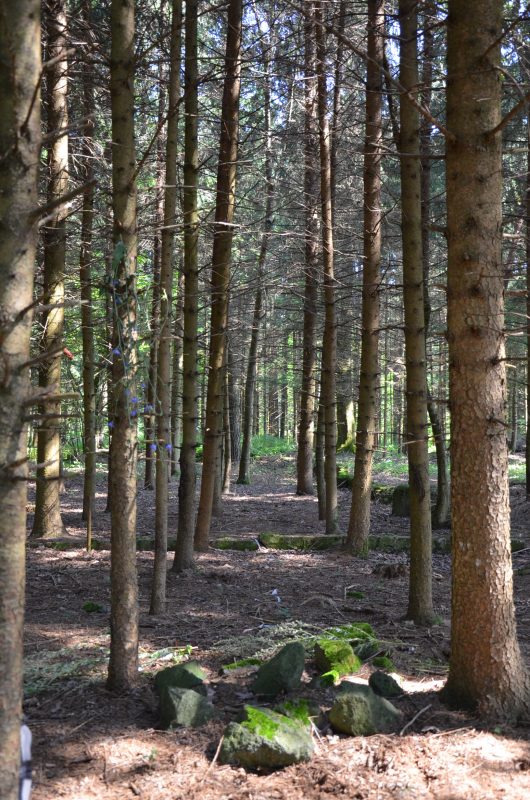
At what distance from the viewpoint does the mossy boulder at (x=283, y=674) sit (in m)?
4.68

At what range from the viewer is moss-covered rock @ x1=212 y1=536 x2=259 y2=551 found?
1086cm

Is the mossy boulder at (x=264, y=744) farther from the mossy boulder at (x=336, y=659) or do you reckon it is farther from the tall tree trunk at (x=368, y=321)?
the tall tree trunk at (x=368, y=321)

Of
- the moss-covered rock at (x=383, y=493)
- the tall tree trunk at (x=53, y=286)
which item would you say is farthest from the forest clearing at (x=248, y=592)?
the moss-covered rock at (x=383, y=493)

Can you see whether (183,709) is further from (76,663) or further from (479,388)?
(479,388)

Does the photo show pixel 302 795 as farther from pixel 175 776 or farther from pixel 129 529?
pixel 129 529

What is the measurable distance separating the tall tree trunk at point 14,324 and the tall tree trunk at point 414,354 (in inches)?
178

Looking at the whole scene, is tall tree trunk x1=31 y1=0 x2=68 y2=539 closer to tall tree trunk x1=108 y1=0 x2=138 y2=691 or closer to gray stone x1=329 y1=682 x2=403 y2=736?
tall tree trunk x1=108 y1=0 x2=138 y2=691

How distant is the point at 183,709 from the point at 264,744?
2.25 ft

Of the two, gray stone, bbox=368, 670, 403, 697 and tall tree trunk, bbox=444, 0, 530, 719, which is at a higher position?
tall tree trunk, bbox=444, 0, 530, 719

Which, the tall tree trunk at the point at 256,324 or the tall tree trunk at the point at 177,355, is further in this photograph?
the tall tree trunk at the point at 256,324

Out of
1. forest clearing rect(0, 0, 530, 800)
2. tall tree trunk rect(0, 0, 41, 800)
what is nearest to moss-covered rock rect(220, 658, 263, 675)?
forest clearing rect(0, 0, 530, 800)

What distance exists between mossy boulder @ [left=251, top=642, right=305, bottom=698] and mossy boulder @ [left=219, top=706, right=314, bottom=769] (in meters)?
0.66

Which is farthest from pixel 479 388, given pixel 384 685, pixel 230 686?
pixel 230 686

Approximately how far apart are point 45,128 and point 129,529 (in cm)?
808
